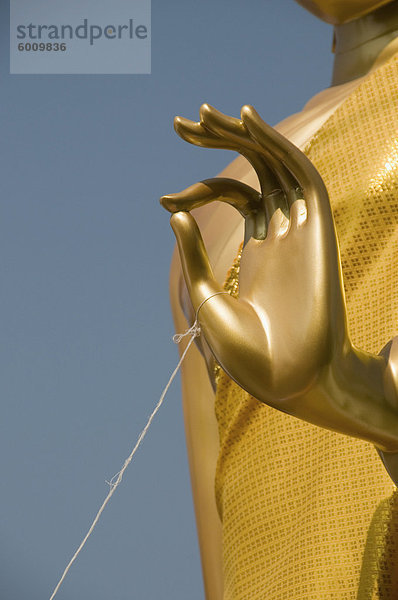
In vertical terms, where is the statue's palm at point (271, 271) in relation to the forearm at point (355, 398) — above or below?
above

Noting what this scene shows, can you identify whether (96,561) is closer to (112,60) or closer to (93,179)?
(93,179)

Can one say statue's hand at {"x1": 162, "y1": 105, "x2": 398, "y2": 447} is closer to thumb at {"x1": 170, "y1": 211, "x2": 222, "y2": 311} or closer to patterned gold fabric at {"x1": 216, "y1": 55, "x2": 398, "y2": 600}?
thumb at {"x1": 170, "y1": 211, "x2": 222, "y2": 311}

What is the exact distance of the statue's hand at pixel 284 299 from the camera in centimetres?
53

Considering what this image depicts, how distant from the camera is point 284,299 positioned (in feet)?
1.78

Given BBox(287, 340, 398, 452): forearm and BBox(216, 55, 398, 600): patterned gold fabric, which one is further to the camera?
BBox(216, 55, 398, 600): patterned gold fabric

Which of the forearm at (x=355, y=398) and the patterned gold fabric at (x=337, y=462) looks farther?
the patterned gold fabric at (x=337, y=462)

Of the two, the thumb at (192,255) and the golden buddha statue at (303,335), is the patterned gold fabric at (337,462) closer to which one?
the golden buddha statue at (303,335)

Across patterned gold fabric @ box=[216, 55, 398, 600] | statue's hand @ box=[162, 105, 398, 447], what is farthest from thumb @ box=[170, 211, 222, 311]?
patterned gold fabric @ box=[216, 55, 398, 600]

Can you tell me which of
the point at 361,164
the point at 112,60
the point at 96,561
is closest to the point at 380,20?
the point at 361,164

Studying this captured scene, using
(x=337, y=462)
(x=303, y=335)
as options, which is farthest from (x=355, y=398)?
(x=337, y=462)

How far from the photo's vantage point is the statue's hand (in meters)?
0.53

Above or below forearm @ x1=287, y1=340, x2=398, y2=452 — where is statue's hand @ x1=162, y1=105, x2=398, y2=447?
above

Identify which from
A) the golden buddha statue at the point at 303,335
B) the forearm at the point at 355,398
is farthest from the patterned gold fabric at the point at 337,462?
the forearm at the point at 355,398

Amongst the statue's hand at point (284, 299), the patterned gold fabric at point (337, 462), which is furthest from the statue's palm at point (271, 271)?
the patterned gold fabric at point (337, 462)
